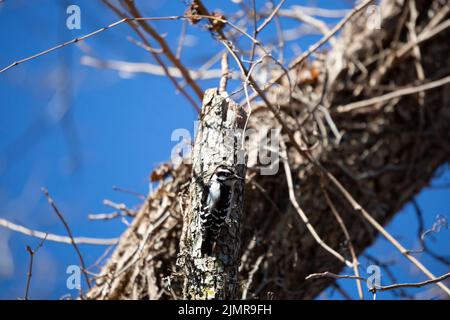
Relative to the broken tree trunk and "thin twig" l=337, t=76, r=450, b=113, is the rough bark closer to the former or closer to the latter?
"thin twig" l=337, t=76, r=450, b=113

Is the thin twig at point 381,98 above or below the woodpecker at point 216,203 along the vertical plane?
above

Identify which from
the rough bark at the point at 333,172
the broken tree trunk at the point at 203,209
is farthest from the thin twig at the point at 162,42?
the broken tree trunk at the point at 203,209

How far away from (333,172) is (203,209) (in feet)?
3.17

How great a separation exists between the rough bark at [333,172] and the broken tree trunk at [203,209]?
461mm

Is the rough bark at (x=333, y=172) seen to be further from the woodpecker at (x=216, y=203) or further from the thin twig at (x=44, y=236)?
the woodpecker at (x=216, y=203)

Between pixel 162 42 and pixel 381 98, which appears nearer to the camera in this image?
pixel 162 42

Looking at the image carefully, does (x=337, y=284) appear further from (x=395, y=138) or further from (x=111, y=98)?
(x=111, y=98)

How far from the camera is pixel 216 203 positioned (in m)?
1.07

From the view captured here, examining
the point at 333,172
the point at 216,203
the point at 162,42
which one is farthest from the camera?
the point at 333,172

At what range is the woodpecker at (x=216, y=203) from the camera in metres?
1.05

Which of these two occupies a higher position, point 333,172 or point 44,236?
point 333,172

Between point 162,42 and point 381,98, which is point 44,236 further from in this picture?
point 381,98

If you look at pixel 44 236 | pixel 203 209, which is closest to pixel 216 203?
pixel 203 209
